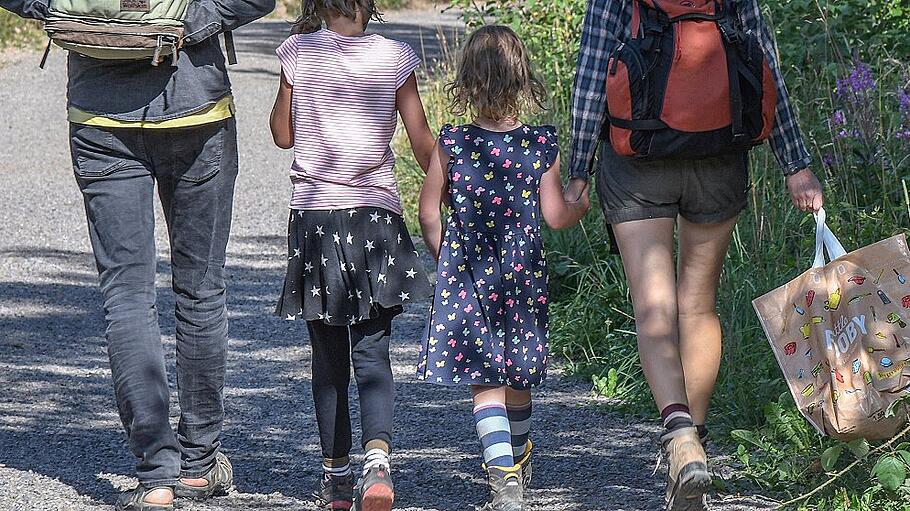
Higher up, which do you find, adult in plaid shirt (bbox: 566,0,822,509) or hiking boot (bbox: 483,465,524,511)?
adult in plaid shirt (bbox: 566,0,822,509)

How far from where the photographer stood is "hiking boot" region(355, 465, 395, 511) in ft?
12.7

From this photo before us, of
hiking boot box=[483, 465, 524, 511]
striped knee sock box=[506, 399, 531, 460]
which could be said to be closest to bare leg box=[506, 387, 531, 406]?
striped knee sock box=[506, 399, 531, 460]

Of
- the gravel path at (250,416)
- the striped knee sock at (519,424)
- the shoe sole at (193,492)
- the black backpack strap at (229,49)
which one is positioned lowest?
the gravel path at (250,416)

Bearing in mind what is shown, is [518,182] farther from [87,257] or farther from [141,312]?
[87,257]

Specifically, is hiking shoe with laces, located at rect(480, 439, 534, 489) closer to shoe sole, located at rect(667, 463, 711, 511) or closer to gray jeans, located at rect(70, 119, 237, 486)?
shoe sole, located at rect(667, 463, 711, 511)

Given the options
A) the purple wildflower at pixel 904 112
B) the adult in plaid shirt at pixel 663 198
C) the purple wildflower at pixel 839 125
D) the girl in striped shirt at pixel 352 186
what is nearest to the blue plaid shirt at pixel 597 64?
the adult in plaid shirt at pixel 663 198

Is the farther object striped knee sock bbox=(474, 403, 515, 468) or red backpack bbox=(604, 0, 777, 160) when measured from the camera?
striped knee sock bbox=(474, 403, 515, 468)

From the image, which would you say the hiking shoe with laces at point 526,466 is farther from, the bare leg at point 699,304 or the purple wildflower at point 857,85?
the purple wildflower at point 857,85

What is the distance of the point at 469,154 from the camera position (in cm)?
409

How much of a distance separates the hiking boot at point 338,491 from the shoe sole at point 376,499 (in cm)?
31

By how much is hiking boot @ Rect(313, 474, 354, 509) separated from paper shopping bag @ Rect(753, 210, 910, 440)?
4.36 ft

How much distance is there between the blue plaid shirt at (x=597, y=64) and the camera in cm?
391

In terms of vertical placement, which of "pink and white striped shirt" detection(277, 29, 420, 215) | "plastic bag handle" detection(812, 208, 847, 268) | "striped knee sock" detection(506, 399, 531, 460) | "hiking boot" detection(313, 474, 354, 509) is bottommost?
"hiking boot" detection(313, 474, 354, 509)

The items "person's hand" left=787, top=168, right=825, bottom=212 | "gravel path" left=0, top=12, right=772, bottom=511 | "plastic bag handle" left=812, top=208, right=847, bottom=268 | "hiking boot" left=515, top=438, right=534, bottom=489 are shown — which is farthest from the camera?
Result: "gravel path" left=0, top=12, right=772, bottom=511
